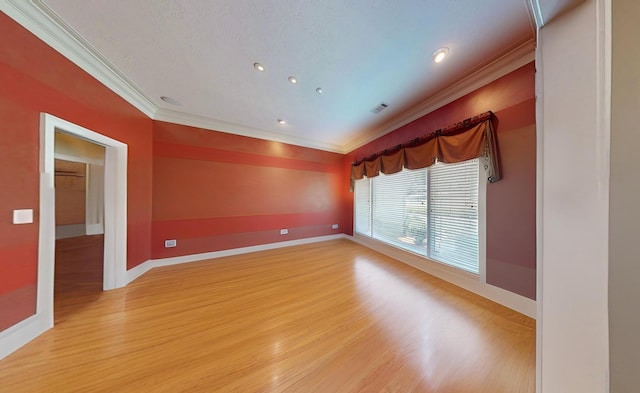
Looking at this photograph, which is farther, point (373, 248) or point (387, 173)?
point (373, 248)

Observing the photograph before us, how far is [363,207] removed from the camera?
4.43m

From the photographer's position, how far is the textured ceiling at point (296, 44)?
1453 mm

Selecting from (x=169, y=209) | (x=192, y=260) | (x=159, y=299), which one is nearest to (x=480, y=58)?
(x=159, y=299)

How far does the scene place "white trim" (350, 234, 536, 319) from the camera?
184cm

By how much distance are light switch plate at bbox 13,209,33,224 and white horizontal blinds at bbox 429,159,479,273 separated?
14.2ft

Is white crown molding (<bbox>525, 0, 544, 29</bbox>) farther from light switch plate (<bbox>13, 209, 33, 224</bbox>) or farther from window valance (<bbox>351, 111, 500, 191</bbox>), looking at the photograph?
light switch plate (<bbox>13, 209, 33, 224</bbox>)

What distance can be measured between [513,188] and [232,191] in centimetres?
424

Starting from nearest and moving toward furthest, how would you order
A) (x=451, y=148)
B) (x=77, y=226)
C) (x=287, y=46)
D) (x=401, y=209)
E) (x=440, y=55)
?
1. (x=287, y=46)
2. (x=440, y=55)
3. (x=451, y=148)
4. (x=401, y=209)
5. (x=77, y=226)

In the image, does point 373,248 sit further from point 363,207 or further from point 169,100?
point 169,100

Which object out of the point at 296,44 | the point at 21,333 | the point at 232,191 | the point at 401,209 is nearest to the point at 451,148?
the point at 401,209

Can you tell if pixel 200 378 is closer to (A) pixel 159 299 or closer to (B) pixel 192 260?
(A) pixel 159 299

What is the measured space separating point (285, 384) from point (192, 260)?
3.00 m

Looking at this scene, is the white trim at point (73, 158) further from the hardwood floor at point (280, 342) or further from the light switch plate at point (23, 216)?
the light switch plate at point (23, 216)

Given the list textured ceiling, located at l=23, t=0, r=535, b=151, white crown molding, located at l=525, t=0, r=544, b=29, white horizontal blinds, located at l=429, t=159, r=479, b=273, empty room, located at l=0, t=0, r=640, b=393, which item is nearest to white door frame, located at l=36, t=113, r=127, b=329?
empty room, located at l=0, t=0, r=640, b=393
